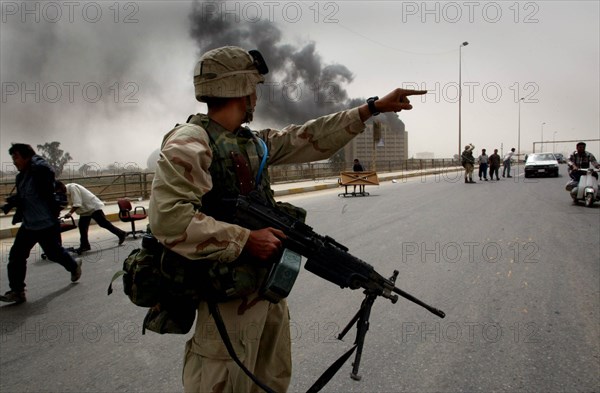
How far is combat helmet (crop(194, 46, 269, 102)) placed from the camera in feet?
4.59

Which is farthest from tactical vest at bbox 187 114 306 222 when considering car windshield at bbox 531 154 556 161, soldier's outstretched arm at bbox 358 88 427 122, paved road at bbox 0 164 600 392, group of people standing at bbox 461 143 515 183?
car windshield at bbox 531 154 556 161

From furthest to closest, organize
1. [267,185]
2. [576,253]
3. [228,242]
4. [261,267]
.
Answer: [576,253], [267,185], [261,267], [228,242]

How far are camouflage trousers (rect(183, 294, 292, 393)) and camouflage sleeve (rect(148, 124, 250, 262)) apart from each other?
28 cm

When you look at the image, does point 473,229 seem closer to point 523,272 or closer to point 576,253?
point 576,253

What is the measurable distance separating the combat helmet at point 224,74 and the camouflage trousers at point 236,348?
28.1 inches

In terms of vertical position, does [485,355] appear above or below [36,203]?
below

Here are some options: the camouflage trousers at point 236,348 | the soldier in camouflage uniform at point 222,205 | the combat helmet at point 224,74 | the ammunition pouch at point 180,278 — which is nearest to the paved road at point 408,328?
the camouflage trousers at point 236,348

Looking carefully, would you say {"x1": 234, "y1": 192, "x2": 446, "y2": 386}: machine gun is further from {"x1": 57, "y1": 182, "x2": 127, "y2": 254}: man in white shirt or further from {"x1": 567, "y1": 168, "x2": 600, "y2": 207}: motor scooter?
{"x1": 567, "y1": 168, "x2": 600, "y2": 207}: motor scooter

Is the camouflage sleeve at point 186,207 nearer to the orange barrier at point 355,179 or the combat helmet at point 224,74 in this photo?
the combat helmet at point 224,74

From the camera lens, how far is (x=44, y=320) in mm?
3344

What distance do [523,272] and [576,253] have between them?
1219 mm

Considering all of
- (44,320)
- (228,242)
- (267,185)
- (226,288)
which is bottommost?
(44,320)

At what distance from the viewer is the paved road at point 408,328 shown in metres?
2.32

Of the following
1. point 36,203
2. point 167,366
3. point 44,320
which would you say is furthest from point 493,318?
point 36,203
